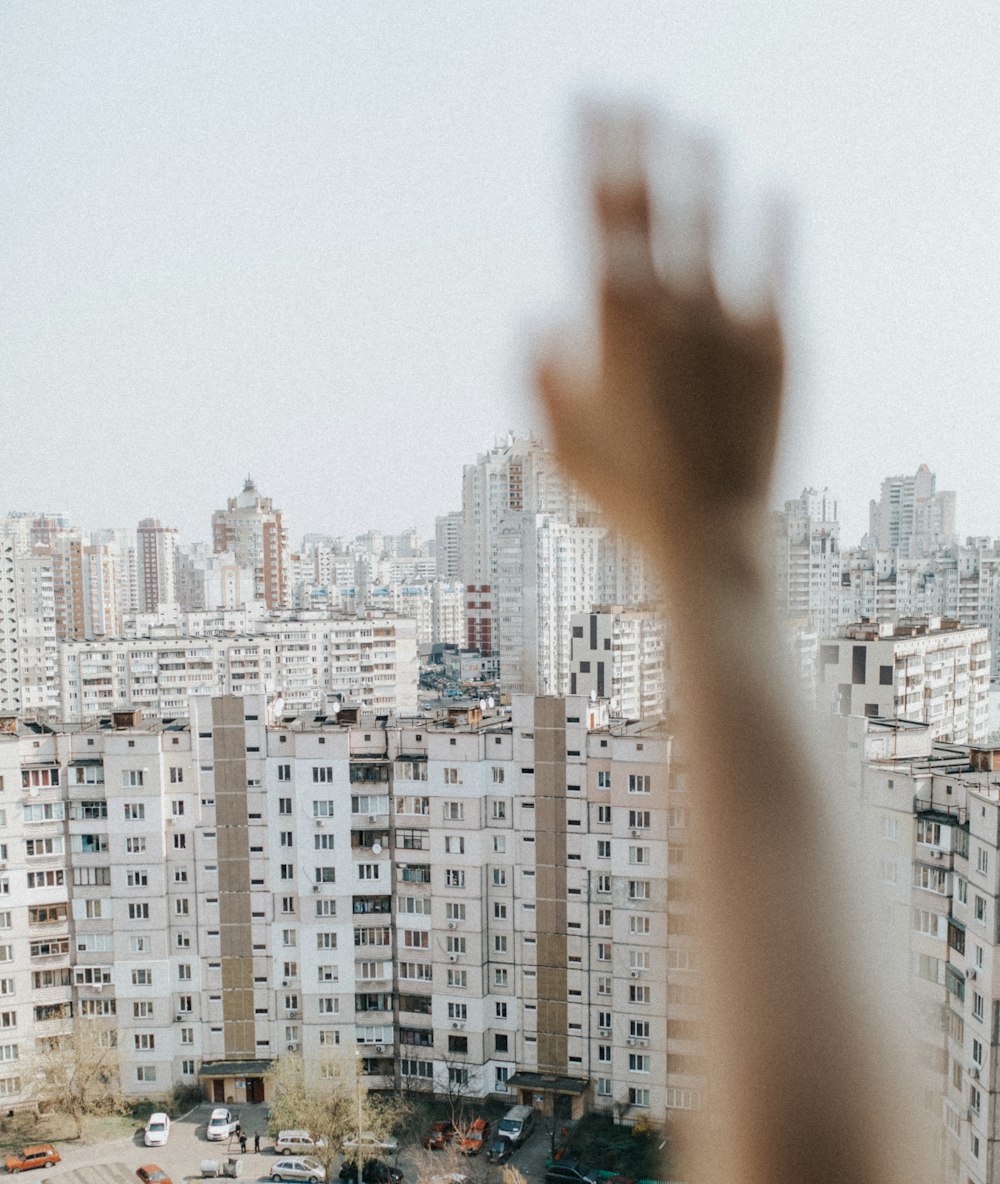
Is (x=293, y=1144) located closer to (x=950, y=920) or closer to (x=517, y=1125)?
(x=517, y=1125)

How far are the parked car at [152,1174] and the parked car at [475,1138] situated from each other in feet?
8.97

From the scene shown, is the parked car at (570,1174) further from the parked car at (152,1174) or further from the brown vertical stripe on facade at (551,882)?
the parked car at (152,1174)

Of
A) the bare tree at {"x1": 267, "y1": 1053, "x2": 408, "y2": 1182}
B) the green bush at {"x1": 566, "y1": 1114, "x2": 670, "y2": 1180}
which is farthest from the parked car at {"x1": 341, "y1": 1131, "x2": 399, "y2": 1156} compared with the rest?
the green bush at {"x1": 566, "y1": 1114, "x2": 670, "y2": 1180}

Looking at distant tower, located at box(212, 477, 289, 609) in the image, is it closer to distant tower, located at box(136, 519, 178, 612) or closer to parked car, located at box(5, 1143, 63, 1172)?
distant tower, located at box(136, 519, 178, 612)

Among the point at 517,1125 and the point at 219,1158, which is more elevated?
the point at 517,1125

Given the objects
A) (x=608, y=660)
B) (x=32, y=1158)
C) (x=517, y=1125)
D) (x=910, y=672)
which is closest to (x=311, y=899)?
(x=517, y=1125)

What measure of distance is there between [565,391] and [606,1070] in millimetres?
7909

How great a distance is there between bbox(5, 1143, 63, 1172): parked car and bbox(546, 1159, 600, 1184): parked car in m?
4.79

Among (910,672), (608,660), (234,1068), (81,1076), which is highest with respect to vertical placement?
(910,672)

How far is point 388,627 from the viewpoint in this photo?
31359mm

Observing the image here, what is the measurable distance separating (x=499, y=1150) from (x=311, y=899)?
3.05 m

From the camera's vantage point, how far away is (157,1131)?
38.6ft

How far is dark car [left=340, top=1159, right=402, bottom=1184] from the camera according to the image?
36.1ft

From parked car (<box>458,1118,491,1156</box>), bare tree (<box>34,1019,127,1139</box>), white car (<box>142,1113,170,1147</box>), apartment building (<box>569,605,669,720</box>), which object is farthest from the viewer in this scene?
apartment building (<box>569,605,669,720</box>)
